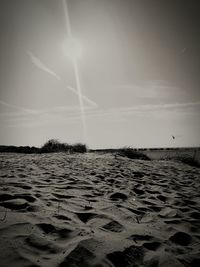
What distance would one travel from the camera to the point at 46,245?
1920 mm

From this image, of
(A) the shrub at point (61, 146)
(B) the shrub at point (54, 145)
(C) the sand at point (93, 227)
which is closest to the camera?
(C) the sand at point (93, 227)

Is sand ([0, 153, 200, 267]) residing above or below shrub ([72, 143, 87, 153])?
below

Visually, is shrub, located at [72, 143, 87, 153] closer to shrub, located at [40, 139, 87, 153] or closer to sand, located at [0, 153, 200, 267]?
shrub, located at [40, 139, 87, 153]

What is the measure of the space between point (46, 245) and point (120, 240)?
2.50ft

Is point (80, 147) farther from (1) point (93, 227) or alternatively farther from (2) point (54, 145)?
(1) point (93, 227)

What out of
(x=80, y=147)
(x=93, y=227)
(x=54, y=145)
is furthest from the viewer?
(x=54, y=145)

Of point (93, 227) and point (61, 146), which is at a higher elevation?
point (61, 146)

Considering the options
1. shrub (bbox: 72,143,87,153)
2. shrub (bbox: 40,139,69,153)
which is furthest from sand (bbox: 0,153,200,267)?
shrub (bbox: 40,139,69,153)

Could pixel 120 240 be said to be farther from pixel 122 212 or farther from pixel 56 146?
pixel 56 146

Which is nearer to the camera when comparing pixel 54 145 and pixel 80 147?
pixel 80 147

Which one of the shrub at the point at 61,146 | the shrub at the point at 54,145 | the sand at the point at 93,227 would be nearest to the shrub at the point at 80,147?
the shrub at the point at 61,146

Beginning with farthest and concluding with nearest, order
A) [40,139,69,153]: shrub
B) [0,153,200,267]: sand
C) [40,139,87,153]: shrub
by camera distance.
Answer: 1. [40,139,69,153]: shrub
2. [40,139,87,153]: shrub
3. [0,153,200,267]: sand

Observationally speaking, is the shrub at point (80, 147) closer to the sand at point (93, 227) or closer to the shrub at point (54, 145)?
the shrub at point (54, 145)

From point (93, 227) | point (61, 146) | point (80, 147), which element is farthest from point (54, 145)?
point (93, 227)
